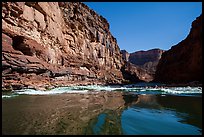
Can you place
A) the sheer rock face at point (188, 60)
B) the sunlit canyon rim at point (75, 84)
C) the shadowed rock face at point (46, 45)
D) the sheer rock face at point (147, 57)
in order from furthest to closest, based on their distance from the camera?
1. the sheer rock face at point (147, 57)
2. the sheer rock face at point (188, 60)
3. the shadowed rock face at point (46, 45)
4. the sunlit canyon rim at point (75, 84)

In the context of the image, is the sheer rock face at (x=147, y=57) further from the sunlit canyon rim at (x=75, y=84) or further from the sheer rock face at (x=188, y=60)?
the sheer rock face at (x=188, y=60)

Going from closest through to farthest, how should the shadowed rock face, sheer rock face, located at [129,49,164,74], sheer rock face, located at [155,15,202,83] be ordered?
the shadowed rock face
sheer rock face, located at [155,15,202,83]
sheer rock face, located at [129,49,164,74]

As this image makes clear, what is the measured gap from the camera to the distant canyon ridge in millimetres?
21019

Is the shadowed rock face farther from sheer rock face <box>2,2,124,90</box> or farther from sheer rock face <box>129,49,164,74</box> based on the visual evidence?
sheer rock face <box>129,49,164,74</box>

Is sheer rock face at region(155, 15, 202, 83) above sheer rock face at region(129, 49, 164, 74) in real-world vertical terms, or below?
below

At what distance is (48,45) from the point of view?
30.2 metres

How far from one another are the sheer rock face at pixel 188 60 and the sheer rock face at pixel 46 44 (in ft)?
69.4

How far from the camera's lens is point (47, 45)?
29.9m

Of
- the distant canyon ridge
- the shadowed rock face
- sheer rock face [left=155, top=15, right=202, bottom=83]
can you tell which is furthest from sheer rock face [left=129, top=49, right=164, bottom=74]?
the shadowed rock face

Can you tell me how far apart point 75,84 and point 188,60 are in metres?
30.2

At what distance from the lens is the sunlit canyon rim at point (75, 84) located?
→ 6.71 m

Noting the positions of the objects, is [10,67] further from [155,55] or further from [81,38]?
[155,55]

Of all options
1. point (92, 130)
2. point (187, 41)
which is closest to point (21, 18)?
point (92, 130)

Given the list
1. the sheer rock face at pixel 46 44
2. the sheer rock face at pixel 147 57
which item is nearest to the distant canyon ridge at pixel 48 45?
the sheer rock face at pixel 46 44
